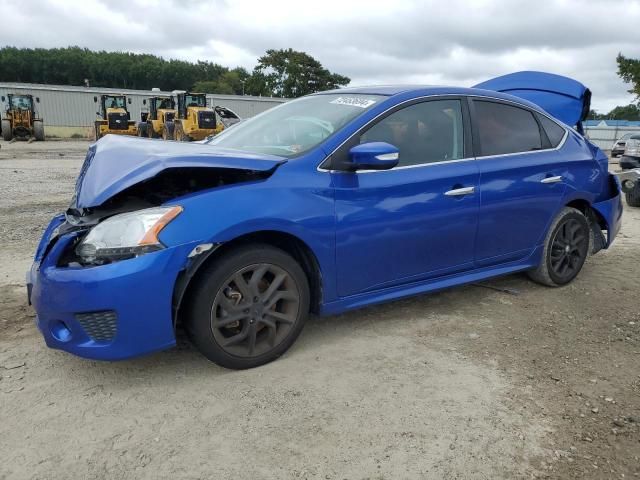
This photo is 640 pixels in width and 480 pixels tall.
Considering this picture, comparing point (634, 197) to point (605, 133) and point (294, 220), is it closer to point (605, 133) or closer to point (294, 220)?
point (294, 220)

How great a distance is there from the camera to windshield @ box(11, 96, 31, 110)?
28.8 metres

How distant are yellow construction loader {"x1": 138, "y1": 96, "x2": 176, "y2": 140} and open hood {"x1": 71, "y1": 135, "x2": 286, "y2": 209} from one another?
23.0 meters

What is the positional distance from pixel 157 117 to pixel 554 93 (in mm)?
24681

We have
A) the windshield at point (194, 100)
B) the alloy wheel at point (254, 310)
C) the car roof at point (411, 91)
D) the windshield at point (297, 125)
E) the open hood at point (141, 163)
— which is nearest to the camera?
the open hood at point (141, 163)

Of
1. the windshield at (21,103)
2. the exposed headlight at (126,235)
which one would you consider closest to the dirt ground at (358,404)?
the exposed headlight at (126,235)

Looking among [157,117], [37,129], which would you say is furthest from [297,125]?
[37,129]

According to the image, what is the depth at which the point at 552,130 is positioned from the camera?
4422 millimetres

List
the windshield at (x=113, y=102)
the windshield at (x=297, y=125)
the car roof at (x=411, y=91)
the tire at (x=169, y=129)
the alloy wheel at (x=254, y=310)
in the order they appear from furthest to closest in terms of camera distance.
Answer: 1. the windshield at (x=113, y=102)
2. the tire at (x=169, y=129)
3. the car roof at (x=411, y=91)
4. the windshield at (x=297, y=125)
5. the alloy wheel at (x=254, y=310)

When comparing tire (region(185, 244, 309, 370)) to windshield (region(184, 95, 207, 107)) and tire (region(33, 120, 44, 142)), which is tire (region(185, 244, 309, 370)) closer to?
windshield (region(184, 95, 207, 107))

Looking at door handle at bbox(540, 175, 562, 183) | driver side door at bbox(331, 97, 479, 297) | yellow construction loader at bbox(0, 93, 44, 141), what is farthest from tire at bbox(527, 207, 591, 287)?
yellow construction loader at bbox(0, 93, 44, 141)

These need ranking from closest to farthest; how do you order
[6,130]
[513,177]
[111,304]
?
[111,304] → [513,177] → [6,130]

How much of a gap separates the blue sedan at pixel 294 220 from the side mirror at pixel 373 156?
0.04 ft

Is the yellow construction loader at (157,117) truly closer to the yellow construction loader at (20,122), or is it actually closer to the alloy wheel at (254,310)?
the yellow construction loader at (20,122)

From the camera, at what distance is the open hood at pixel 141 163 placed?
8.97ft
